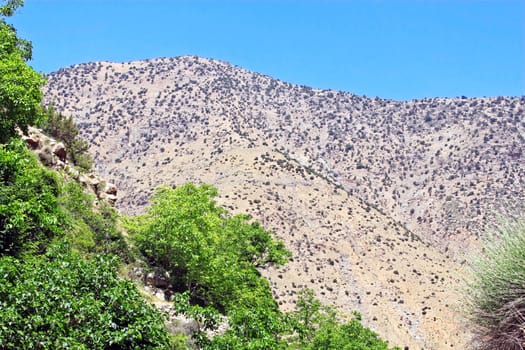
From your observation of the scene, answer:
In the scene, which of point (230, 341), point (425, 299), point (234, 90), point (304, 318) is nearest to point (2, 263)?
point (230, 341)

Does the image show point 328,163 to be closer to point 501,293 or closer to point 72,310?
point 72,310

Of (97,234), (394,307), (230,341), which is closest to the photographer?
(230,341)

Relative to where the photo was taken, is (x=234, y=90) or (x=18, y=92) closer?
(x=18, y=92)

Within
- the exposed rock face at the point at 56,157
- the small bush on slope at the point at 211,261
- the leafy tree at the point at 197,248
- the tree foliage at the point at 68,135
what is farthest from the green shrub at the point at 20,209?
the tree foliage at the point at 68,135

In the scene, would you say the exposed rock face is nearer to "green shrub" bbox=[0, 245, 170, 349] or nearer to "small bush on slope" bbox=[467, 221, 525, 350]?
"green shrub" bbox=[0, 245, 170, 349]

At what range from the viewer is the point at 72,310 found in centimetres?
962

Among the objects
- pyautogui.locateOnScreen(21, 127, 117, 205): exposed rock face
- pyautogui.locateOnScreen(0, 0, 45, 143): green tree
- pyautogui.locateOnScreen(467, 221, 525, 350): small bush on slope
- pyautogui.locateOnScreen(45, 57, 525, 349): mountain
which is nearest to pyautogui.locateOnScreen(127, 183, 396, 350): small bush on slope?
pyautogui.locateOnScreen(21, 127, 117, 205): exposed rock face

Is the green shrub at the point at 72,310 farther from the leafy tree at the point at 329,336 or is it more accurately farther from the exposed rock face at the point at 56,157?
the exposed rock face at the point at 56,157

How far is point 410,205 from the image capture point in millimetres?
88812

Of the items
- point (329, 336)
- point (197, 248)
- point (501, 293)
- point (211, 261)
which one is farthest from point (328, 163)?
point (501, 293)

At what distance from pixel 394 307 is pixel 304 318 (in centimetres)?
3173

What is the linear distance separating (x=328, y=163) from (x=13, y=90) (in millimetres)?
82396

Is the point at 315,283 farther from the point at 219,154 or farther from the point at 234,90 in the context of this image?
the point at 234,90

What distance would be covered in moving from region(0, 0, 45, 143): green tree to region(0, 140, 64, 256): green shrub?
2.24 metres
